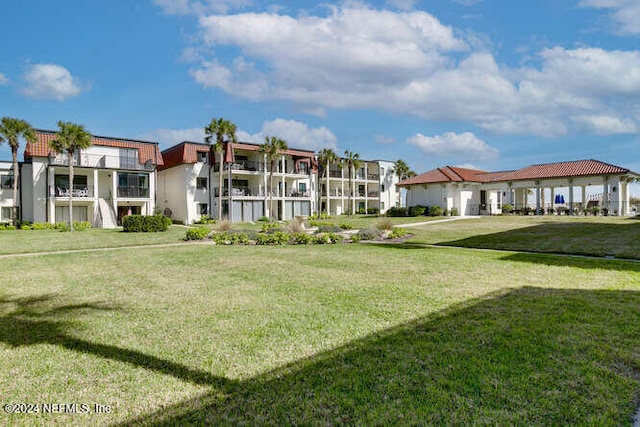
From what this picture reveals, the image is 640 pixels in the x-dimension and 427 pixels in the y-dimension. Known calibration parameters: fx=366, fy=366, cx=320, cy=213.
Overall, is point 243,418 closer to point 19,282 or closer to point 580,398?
point 580,398

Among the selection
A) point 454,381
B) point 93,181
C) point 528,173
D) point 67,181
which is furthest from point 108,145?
point 528,173

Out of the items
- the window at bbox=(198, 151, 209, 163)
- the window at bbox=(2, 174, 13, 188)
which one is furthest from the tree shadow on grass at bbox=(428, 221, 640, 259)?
the window at bbox=(2, 174, 13, 188)

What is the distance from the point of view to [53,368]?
3967 mm

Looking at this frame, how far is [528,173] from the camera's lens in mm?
36844

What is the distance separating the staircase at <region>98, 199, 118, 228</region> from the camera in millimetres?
32634

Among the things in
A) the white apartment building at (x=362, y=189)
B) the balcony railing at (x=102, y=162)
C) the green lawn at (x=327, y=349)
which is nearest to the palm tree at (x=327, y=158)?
the white apartment building at (x=362, y=189)

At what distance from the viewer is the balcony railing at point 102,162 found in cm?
3106

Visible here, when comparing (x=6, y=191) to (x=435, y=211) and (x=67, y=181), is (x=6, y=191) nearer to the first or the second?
(x=67, y=181)

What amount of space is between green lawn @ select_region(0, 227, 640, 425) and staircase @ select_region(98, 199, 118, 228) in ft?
88.4

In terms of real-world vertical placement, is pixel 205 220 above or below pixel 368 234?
above

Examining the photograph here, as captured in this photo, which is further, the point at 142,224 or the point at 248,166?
the point at 248,166

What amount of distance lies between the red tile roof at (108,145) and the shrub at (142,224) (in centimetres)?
1261

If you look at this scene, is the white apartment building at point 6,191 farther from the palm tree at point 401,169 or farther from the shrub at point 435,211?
the palm tree at point 401,169

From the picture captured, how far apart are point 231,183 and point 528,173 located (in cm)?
3045
